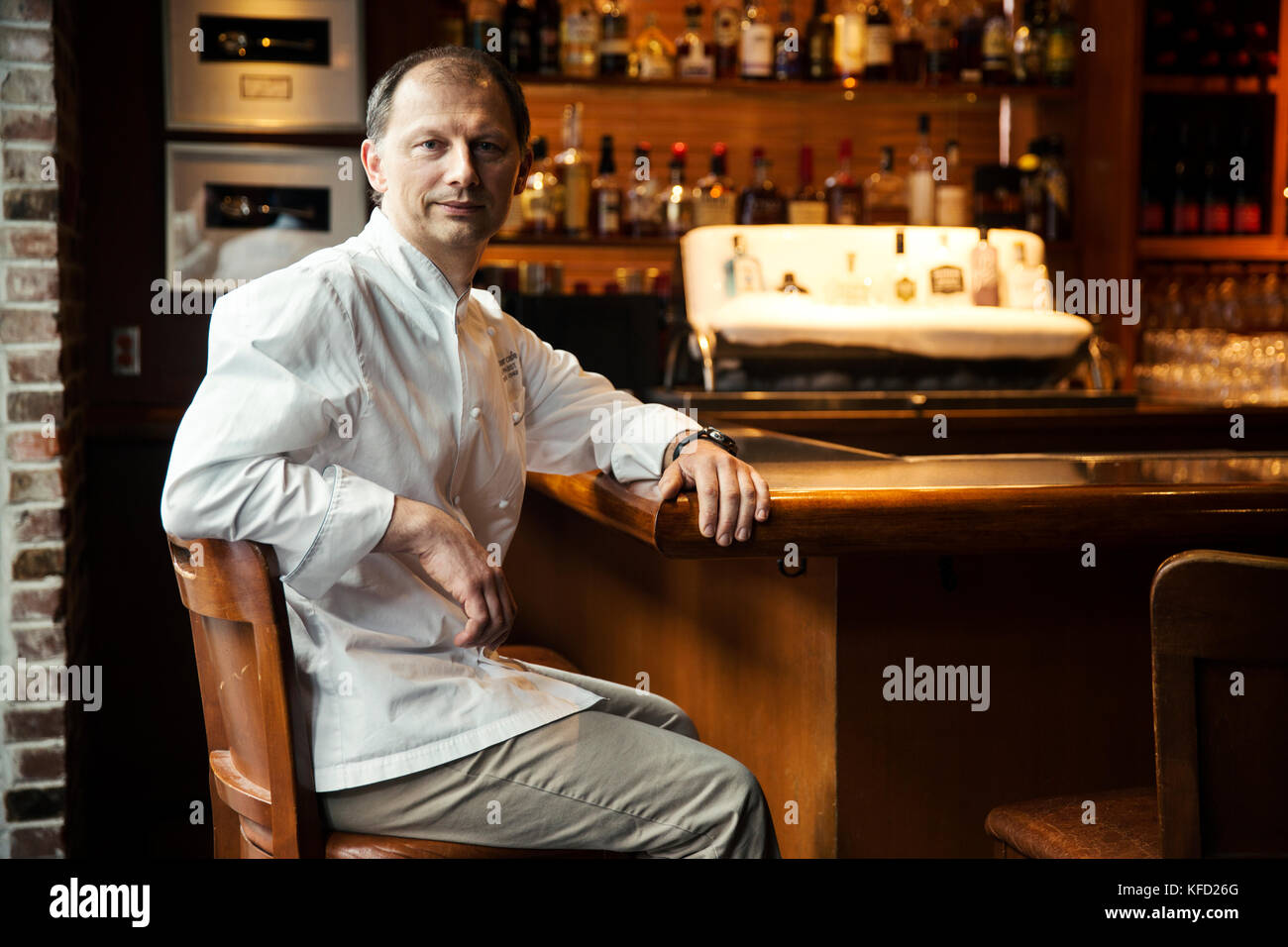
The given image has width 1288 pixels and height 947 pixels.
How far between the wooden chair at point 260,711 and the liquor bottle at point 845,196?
9.11 feet

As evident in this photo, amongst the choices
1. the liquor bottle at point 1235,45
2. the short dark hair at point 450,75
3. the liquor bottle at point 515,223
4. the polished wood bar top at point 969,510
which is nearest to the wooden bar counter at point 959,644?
the polished wood bar top at point 969,510

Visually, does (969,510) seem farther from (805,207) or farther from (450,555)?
(805,207)

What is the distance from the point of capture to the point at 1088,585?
1.41 metres

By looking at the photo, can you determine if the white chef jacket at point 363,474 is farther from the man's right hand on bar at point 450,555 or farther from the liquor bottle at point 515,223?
the liquor bottle at point 515,223

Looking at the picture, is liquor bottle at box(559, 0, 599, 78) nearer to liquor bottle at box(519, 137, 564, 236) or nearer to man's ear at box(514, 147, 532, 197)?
liquor bottle at box(519, 137, 564, 236)

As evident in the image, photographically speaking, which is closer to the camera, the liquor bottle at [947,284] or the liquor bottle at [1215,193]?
the liquor bottle at [947,284]

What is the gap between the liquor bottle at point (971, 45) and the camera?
11.9 feet

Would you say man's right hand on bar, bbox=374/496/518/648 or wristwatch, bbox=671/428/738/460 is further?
wristwatch, bbox=671/428/738/460

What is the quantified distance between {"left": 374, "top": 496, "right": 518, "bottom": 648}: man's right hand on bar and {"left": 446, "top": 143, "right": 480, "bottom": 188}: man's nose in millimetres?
325

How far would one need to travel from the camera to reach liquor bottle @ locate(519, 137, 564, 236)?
134 inches

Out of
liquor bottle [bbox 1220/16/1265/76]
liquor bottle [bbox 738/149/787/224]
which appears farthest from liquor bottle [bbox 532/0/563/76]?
liquor bottle [bbox 1220/16/1265/76]

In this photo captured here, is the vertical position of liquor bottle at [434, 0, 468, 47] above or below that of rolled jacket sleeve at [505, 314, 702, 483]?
above

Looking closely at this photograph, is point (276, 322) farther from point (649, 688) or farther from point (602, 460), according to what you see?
point (649, 688)

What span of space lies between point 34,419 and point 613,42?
6.56ft
